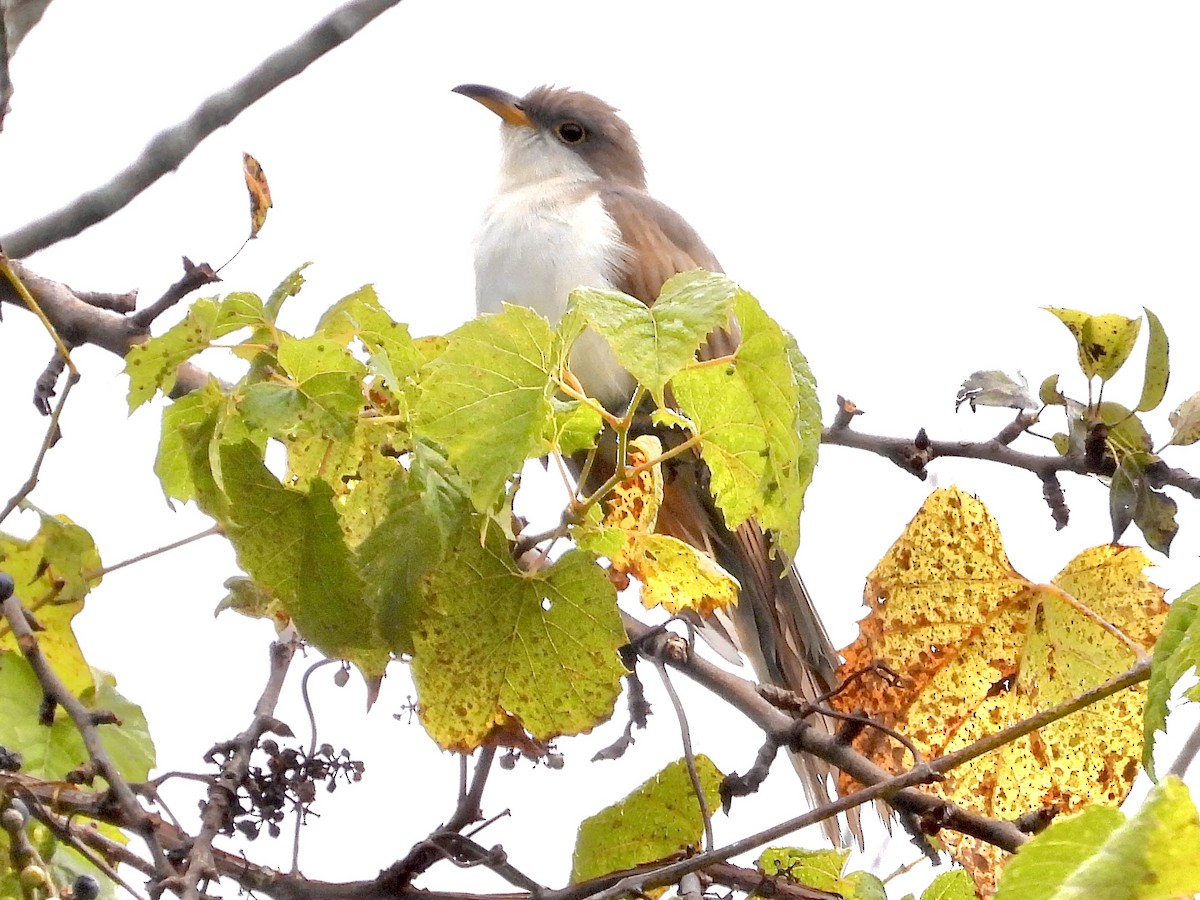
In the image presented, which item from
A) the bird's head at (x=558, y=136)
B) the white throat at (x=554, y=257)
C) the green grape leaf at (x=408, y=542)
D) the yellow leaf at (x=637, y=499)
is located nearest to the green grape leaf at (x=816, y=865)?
the yellow leaf at (x=637, y=499)

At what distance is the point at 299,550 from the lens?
6.03 feet

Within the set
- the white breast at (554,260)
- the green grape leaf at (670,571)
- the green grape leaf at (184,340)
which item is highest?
the white breast at (554,260)

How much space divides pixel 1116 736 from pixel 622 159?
3.93m

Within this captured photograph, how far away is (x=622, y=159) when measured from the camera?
222 inches

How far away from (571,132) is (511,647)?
3.85 meters

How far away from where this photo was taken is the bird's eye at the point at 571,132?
18.0 feet

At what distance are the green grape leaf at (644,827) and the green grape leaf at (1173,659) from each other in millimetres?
870

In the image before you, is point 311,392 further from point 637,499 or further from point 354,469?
point 637,499

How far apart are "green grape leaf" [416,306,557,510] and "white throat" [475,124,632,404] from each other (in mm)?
2218

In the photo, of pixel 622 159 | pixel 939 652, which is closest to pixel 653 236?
pixel 622 159

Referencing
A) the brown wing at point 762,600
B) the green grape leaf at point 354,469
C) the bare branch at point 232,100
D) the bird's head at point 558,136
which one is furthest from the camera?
the bird's head at point 558,136

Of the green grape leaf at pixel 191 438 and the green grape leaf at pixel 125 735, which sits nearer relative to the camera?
the green grape leaf at pixel 191 438

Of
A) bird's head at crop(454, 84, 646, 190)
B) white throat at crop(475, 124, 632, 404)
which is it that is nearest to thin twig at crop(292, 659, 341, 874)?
white throat at crop(475, 124, 632, 404)

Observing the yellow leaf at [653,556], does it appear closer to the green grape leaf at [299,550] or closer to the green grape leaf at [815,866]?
the green grape leaf at [299,550]
